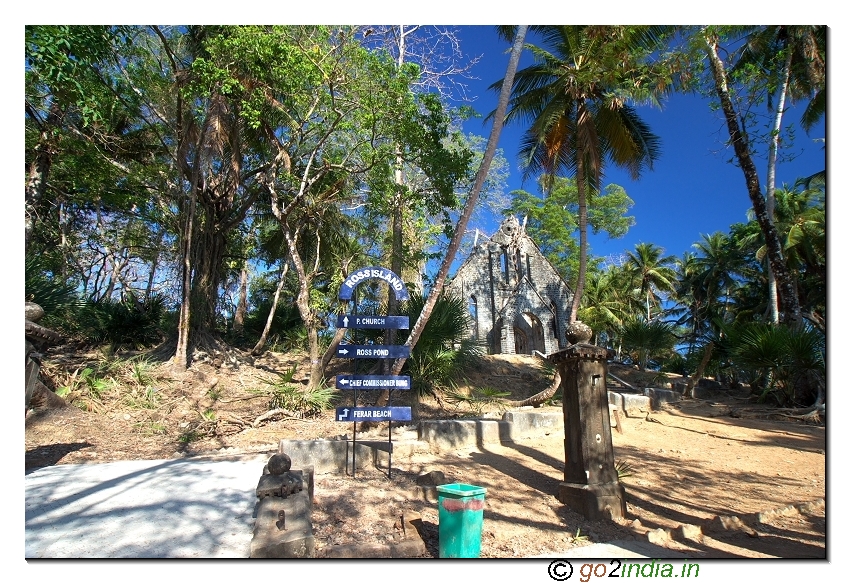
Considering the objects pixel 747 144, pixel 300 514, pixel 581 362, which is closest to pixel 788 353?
pixel 747 144

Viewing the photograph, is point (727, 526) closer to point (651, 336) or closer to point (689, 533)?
point (689, 533)

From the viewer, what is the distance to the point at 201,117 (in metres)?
9.74

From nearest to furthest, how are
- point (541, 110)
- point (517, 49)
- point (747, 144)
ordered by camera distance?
point (517, 49) < point (747, 144) < point (541, 110)

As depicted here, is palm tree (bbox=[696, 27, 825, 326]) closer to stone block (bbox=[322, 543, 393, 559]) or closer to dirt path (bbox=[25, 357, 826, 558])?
dirt path (bbox=[25, 357, 826, 558])

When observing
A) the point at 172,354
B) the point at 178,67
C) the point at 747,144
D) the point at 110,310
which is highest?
the point at 178,67

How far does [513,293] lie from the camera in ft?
70.7

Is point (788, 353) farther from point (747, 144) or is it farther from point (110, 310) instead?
point (110, 310)

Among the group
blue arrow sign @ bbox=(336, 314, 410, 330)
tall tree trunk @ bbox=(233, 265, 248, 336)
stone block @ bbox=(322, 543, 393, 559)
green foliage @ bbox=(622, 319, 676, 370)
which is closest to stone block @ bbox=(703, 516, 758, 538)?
stone block @ bbox=(322, 543, 393, 559)

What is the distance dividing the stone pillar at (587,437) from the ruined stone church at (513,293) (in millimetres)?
15023

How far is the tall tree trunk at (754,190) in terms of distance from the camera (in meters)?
10.3

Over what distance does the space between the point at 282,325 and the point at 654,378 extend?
11.6 m

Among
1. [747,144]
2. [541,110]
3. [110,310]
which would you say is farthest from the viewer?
[541,110]

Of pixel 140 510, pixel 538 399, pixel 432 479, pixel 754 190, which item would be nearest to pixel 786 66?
pixel 754 190

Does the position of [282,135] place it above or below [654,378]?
above
